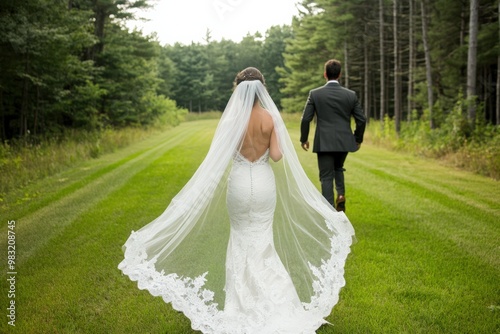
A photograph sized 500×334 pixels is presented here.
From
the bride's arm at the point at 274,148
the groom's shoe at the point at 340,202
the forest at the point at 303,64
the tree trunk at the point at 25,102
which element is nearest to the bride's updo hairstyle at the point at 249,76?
the bride's arm at the point at 274,148

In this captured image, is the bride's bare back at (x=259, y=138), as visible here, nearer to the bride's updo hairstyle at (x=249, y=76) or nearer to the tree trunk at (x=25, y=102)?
the bride's updo hairstyle at (x=249, y=76)

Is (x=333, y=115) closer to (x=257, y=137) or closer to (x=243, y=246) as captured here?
(x=257, y=137)

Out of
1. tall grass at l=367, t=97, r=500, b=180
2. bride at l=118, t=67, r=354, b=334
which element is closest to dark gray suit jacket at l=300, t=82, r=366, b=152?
bride at l=118, t=67, r=354, b=334

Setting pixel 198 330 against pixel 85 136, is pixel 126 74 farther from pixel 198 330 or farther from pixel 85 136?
A: pixel 198 330

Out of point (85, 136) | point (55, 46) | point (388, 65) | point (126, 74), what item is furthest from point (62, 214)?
point (388, 65)

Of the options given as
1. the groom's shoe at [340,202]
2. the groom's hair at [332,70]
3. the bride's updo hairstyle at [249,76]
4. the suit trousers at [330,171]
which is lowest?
the groom's shoe at [340,202]

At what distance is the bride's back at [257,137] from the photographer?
391cm

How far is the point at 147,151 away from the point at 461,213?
43.3ft

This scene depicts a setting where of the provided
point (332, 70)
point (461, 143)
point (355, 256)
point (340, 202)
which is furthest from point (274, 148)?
point (461, 143)

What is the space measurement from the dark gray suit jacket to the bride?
199 cm

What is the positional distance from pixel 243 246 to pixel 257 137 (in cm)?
99

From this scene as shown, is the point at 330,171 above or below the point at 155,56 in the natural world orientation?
below

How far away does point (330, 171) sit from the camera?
20.7 ft

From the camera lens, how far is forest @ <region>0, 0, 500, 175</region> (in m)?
13.2
